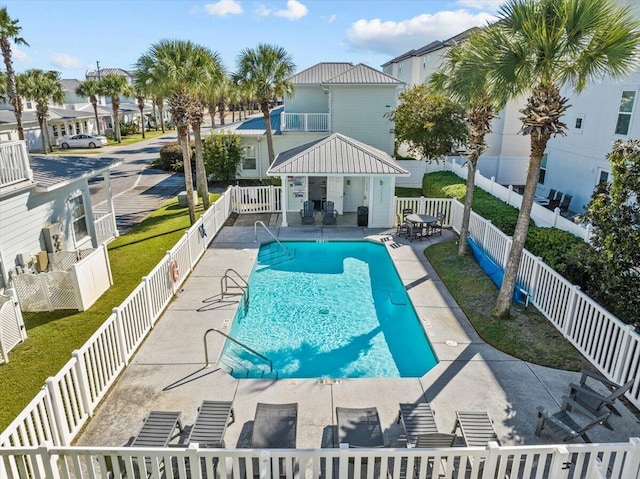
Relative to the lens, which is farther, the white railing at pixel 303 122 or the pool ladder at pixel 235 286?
the white railing at pixel 303 122

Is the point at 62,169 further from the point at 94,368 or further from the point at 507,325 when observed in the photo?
the point at 507,325

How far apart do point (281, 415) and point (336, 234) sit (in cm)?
1171

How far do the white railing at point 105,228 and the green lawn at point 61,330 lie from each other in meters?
0.35

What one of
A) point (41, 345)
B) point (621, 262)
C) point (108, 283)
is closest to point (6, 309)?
point (41, 345)

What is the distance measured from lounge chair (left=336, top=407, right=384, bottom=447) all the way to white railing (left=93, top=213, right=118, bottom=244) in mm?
13255

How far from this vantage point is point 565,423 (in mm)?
7215

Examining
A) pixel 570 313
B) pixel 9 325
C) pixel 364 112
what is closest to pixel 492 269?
pixel 570 313

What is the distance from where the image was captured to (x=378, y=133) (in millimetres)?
26562

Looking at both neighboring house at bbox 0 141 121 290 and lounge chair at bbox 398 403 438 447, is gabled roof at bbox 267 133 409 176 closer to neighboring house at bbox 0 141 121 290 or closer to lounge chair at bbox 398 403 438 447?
neighboring house at bbox 0 141 121 290

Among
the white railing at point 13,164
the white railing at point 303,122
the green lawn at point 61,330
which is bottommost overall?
the green lawn at point 61,330

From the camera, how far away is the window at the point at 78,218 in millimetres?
15078

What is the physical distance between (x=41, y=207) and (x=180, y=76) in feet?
26.2

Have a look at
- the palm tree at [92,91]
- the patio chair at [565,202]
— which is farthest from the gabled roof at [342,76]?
the palm tree at [92,91]

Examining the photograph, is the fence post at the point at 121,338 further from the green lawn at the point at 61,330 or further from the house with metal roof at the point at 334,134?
the house with metal roof at the point at 334,134
